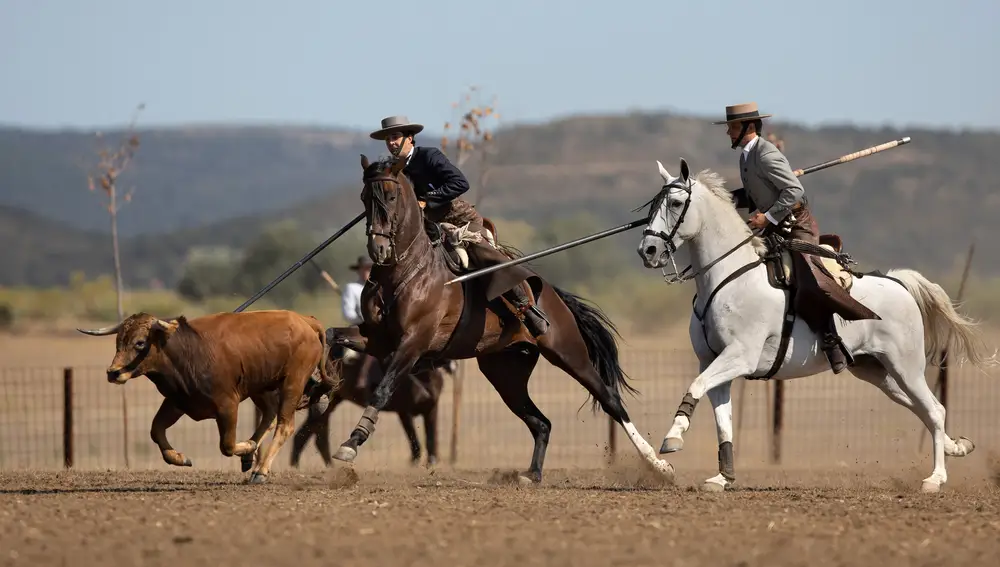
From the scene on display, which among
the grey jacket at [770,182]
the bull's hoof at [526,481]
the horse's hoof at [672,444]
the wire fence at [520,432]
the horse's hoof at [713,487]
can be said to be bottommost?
the wire fence at [520,432]

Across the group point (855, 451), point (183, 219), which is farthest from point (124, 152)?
point (183, 219)

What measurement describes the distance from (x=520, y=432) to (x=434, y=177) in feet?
32.1

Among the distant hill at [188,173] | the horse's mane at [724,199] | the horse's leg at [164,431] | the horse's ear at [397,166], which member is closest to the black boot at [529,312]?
the horse's ear at [397,166]

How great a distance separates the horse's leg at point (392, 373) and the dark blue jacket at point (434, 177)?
1142mm

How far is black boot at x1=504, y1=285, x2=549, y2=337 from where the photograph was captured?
12.0 m

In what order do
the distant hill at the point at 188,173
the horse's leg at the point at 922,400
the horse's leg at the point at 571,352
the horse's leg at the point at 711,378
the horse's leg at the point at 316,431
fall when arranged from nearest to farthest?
the horse's leg at the point at 711,378
the horse's leg at the point at 922,400
the horse's leg at the point at 571,352
the horse's leg at the point at 316,431
the distant hill at the point at 188,173

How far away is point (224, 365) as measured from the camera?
11.4 metres

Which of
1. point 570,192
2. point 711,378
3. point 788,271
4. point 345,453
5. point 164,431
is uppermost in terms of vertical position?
point 570,192

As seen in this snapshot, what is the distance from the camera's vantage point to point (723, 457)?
1103cm

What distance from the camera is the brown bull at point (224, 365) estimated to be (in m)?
11.1

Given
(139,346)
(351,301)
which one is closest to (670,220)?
(139,346)

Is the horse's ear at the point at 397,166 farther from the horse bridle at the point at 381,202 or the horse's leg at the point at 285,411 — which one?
the horse's leg at the point at 285,411

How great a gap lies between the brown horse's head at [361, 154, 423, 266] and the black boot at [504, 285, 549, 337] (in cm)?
105

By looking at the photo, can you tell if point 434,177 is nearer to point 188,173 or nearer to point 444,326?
point 444,326
